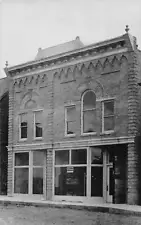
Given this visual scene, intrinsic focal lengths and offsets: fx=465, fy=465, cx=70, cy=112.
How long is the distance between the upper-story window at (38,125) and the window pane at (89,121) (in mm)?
2588

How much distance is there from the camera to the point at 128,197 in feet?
53.9

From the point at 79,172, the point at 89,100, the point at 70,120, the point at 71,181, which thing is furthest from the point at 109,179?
the point at 89,100

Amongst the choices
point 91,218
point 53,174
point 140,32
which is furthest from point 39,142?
point 140,32

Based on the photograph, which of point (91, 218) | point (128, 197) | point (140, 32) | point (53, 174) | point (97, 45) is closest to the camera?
point (140, 32)

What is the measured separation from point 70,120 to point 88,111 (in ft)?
3.48

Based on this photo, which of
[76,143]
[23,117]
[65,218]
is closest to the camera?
[65,218]

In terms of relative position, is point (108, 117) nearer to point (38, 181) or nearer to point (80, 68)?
point (80, 68)

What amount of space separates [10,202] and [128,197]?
4.67 meters

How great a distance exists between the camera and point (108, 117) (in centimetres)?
1688

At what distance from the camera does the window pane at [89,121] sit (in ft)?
57.4

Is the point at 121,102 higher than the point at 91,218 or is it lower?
higher

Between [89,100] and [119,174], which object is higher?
[89,100]

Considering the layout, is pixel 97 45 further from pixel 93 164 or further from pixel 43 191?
pixel 43 191

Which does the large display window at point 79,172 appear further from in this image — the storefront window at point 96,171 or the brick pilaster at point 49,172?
the brick pilaster at point 49,172
